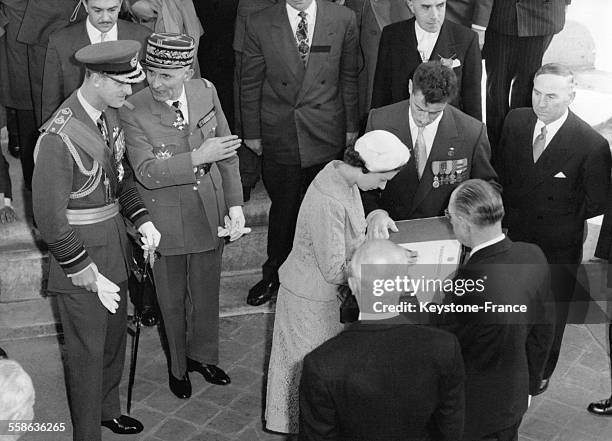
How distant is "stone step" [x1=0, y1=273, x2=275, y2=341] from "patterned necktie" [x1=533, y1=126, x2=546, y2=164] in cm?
203

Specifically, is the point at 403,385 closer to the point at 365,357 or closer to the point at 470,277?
the point at 365,357

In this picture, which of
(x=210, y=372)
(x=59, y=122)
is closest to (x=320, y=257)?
(x=59, y=122)

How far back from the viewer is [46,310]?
5922 mm

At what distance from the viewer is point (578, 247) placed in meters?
5.00

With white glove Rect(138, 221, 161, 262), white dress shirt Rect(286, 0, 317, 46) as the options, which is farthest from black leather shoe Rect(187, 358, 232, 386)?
white dress shirt Rect(286, 0, 317, 46)

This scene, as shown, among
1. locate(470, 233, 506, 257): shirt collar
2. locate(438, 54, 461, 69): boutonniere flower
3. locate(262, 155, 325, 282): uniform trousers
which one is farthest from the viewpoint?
locate(262, 155, 325, 282): uniform trousers

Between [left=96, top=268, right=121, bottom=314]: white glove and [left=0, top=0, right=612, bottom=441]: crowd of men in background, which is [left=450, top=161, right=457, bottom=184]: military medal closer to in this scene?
[left=0, top=0, right=612, bottom=441]: crowd of men in background

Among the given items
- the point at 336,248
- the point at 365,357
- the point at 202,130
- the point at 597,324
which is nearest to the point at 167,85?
the point at 202,130

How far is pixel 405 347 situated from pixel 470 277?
79 cm

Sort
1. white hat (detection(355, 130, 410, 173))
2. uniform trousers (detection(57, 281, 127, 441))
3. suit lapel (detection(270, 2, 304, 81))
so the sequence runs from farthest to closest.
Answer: suit lapel (detection(270, 2, 304, 81))
uniform trousers (detection(57, 281, 127, 441))
white hat (detection(355, 130, 410, 173))

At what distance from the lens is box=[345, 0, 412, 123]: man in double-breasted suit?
Result: 6.06 metres

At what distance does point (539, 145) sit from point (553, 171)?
0.55 feet

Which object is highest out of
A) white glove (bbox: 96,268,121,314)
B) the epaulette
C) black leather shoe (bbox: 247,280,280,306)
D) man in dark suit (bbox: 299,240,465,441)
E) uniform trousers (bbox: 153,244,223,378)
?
the epaulette

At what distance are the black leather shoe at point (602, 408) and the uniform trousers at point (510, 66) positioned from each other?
181cm
